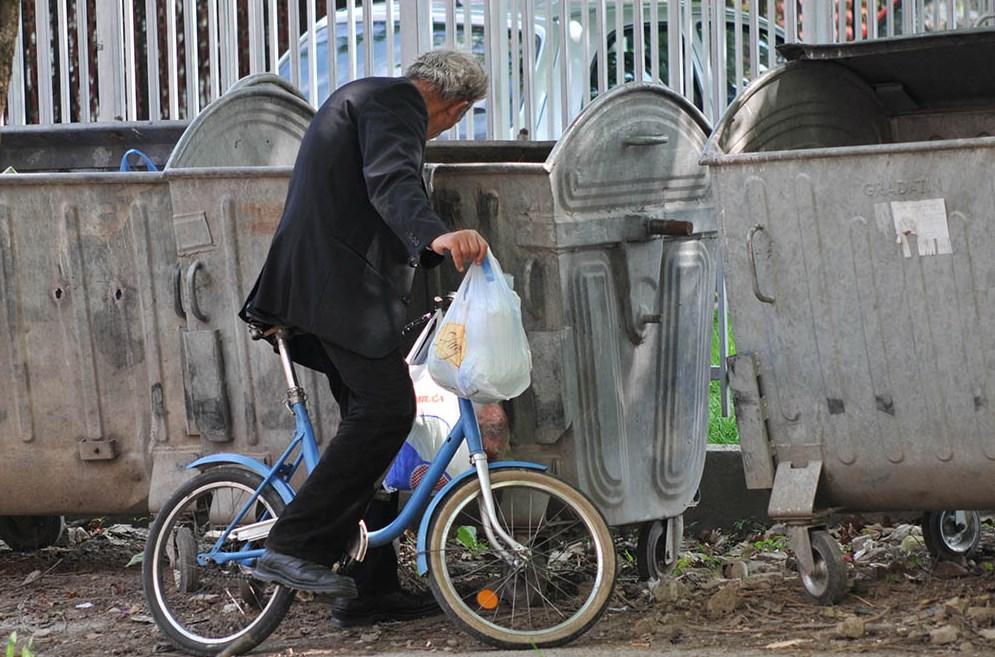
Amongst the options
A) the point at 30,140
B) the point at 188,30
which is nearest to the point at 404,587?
the point at 30,140

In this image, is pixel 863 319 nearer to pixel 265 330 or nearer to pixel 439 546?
pixel 439 546

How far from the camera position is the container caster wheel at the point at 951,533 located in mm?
5598

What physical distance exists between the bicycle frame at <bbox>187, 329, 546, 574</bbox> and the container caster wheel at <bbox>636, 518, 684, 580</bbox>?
3.13 ft

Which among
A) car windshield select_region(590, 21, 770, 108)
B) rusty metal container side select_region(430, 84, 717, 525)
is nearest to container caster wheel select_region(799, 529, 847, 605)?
rusty metal container side select_region(430, 84, 717, 525)

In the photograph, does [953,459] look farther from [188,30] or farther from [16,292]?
[188,30]

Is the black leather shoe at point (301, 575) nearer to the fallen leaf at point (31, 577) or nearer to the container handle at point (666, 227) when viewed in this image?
the container handle at point (666, 227)

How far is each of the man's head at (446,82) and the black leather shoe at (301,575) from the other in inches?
46.7

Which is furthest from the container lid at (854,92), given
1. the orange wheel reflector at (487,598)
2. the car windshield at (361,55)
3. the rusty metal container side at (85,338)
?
the car windshield at (361,55)

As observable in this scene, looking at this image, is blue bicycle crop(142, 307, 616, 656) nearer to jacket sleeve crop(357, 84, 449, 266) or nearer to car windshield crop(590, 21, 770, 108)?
jacket sleeve crop(357, 84, 449, 266)

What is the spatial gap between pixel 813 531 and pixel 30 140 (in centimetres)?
343

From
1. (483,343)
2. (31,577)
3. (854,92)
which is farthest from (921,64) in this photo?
(31,577)

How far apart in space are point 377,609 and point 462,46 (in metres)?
3.48

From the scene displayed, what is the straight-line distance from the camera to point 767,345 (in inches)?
194

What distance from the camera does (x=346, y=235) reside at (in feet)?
15.0
